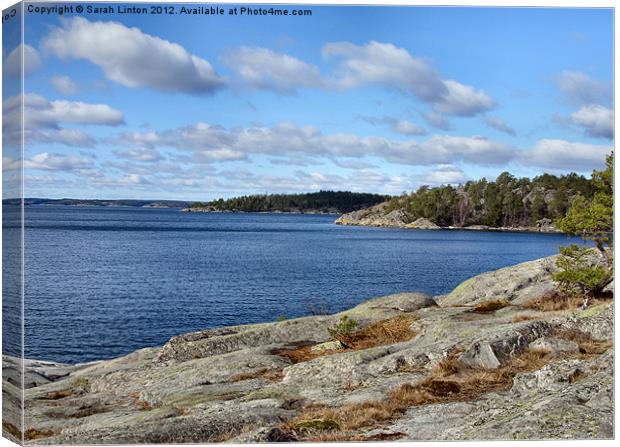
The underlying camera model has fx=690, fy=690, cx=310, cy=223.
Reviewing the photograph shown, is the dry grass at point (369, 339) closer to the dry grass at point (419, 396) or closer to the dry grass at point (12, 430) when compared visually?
the dry grass at point (419, 396)

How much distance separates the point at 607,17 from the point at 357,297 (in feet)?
121

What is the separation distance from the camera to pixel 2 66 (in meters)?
13.4

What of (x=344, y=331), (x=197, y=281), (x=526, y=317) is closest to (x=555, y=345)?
(x=526, y=317)

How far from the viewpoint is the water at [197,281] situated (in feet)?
127

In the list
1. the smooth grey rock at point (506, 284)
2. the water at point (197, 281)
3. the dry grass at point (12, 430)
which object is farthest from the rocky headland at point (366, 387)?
the water at point (197, 281)

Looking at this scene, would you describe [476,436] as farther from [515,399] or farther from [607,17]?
[607,17]

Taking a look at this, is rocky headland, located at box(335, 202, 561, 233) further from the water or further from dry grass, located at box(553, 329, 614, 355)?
dry grass, located at box(553, 329, 614, 355)

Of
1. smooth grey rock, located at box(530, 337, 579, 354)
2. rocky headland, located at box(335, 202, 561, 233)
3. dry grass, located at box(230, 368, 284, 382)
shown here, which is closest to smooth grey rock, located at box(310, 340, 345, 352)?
dry grass, located at box(230, 368, 284, 382)

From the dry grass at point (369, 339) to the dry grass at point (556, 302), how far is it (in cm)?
362

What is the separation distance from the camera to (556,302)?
1997 cm

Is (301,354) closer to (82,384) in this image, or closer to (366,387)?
(366,387)

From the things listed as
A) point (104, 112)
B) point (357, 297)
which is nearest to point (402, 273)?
point (357, 297)

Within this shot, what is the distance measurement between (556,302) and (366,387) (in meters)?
8.18

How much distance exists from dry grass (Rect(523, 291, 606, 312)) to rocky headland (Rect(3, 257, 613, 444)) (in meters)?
0.07
